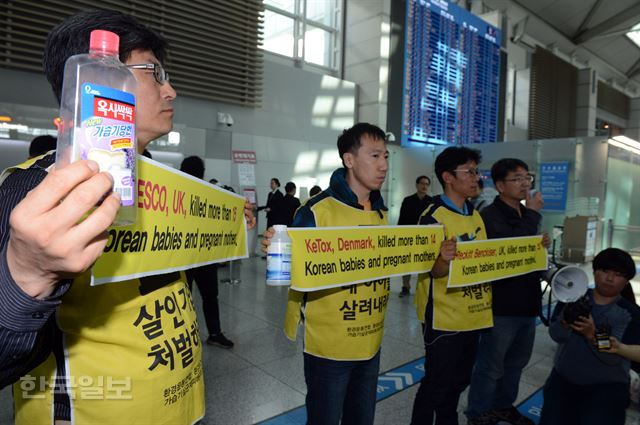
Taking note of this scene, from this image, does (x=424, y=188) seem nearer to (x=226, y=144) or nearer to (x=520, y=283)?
(x=520, y=283)

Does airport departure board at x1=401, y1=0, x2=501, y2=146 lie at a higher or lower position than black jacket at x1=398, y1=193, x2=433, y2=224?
higher

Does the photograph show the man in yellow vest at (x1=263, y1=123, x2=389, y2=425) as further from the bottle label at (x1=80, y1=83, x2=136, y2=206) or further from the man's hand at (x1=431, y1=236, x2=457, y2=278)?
the bottle label at (x1=80, y1=83, x2=136, y2=206)

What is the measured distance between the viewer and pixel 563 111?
45.8ft

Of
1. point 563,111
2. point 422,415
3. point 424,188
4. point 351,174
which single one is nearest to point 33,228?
point 351,174

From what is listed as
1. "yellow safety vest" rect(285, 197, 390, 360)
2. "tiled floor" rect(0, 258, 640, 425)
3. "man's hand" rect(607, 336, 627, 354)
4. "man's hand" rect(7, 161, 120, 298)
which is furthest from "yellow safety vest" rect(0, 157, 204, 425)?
"man's hand" rect(607, 336, 627, 354)

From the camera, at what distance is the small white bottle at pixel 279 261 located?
4.68ft

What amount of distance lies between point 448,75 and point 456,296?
30.7 feet

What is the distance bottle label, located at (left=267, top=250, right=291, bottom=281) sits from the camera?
1.43 metres

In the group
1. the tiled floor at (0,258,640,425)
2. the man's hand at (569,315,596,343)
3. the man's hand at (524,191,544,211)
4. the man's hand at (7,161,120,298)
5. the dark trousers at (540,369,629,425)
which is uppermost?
the man's hand at (524,191,544,211)

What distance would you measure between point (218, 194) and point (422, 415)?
1688 mm

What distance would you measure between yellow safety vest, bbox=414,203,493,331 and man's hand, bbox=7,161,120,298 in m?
1.92

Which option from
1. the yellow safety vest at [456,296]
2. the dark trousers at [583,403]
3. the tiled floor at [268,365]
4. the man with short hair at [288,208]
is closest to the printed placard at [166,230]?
the yellow safety vest at [456,296]

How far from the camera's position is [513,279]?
93.5 inches

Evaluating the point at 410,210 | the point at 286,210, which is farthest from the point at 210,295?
the point at 286,210
